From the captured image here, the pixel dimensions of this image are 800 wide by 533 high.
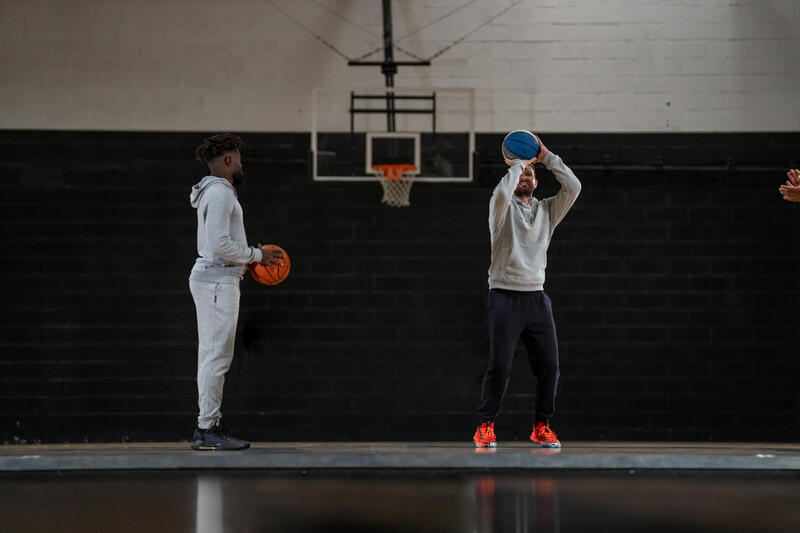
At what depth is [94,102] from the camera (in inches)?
315

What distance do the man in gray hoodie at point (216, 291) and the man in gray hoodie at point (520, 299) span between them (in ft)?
4.82

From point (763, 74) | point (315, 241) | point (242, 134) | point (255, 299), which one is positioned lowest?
point (255, 299)

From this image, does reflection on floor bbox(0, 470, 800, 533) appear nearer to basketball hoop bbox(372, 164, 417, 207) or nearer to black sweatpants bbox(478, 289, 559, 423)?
black sweatpants bbox(478, 289, 559, 423)

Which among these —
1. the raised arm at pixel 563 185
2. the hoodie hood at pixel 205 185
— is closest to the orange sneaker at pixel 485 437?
the raised arm at pixel 563 185

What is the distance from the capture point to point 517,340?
527 cm

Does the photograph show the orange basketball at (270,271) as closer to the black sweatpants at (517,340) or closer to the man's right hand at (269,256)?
the man's right hand at (269,256)

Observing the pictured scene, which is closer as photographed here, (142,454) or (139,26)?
(142,454)

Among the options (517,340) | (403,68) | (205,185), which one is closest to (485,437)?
(517,340)

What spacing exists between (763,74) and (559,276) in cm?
267

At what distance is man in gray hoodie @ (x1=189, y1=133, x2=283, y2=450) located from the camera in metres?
5.00

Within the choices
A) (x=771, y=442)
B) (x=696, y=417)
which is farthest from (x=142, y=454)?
(x=771, y=442)

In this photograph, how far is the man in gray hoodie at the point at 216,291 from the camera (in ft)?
16.4

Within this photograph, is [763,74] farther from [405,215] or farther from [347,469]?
[347,469]

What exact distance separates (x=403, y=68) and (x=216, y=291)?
12.2ft
